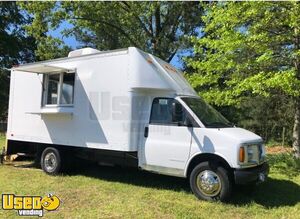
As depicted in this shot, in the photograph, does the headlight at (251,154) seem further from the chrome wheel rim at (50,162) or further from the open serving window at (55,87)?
the chrome wheel rim at (50,162)

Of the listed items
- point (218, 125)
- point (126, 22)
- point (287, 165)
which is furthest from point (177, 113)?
point (126, 22)

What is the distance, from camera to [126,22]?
68.8 feet

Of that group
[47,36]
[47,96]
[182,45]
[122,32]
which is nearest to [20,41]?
[47,36]

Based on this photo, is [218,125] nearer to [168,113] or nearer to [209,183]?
[168,113]

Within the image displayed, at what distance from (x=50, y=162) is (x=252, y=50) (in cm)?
665

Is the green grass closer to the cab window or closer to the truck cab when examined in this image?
the truck cab

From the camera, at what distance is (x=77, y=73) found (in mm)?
9180

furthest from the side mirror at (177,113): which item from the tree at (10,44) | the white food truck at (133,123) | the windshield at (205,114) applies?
the tree at (10,44)

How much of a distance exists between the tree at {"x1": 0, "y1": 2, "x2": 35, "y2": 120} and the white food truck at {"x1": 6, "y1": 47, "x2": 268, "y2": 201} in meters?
24.9

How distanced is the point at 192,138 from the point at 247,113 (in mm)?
15880

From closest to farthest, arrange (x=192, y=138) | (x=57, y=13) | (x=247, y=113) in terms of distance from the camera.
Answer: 1. (x=192, y=138)
2. (x=57, y=13)
3. (x=247, y=113)

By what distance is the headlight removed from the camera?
6957mm

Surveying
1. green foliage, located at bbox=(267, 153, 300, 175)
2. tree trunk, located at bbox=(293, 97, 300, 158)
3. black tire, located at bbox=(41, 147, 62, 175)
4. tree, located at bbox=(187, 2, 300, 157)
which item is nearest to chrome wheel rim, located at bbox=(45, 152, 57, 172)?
black tire, located at bbox=(41, 147, 62, 175)

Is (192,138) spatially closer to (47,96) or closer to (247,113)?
(47,96)
